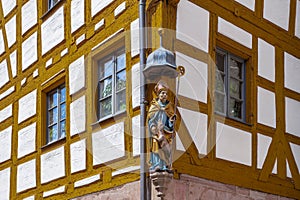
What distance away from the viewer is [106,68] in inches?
420

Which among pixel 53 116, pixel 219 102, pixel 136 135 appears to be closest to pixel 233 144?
pixel 219 102

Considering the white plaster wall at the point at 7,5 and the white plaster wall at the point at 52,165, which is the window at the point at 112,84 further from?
the white plaster wall at the point at 7,5

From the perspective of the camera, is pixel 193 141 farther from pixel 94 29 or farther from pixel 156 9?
pixel 94 29

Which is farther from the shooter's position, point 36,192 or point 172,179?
point 36,192

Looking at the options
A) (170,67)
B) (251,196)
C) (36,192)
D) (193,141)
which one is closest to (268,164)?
(251,196)

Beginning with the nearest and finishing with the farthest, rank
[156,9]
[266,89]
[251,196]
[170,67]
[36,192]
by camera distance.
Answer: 1. [170,67]
2. [156,9]
3. [251,196]
4. [266,89]
5. [36,192]

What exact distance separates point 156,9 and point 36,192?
13.8 feet

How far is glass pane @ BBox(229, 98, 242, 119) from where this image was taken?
34.5 feet

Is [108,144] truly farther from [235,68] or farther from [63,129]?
[235,68]

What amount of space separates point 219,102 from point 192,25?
47.5 inches

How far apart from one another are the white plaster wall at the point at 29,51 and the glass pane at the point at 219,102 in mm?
3849

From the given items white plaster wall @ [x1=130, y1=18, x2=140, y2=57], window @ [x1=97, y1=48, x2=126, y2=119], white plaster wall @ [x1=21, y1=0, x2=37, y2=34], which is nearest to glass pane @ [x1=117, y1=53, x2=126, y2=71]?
window @ [x1=97, y1=48, x2=126, y2=119]

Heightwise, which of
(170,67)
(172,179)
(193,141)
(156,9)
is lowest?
(172,179)

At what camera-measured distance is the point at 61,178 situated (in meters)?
11.3
